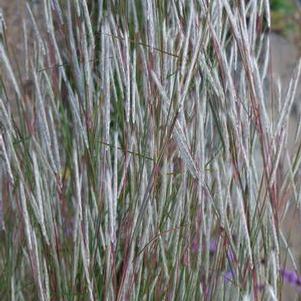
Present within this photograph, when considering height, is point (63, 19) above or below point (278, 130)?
above

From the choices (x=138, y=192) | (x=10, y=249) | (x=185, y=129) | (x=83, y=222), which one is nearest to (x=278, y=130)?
(x=185, y=129)

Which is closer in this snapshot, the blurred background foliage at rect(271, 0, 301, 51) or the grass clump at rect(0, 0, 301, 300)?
the grass clump at rect(0, 0, 301, 300)

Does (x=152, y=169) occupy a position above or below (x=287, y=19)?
below

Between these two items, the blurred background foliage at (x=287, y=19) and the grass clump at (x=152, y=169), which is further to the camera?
the blurred background foliage at (x=287, y=19)

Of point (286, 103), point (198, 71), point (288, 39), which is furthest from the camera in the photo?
point (288, 39)

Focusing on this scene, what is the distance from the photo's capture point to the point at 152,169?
1.68 meters

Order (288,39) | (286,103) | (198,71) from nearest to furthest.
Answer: (286,103) < (198,71) < (288,39)

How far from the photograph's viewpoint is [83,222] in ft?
5.63

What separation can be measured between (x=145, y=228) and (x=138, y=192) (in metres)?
0.07

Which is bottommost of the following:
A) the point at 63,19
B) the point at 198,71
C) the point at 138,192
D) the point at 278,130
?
the point at 138,192

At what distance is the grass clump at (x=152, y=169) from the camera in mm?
1617

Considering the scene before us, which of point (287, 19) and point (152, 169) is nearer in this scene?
point (152, 169)

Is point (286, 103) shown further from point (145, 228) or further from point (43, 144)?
point (43, 144)

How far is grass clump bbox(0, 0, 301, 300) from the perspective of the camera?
63.7 inches
